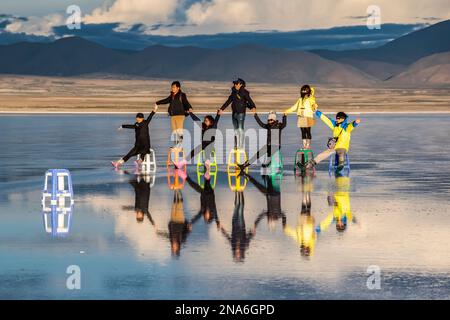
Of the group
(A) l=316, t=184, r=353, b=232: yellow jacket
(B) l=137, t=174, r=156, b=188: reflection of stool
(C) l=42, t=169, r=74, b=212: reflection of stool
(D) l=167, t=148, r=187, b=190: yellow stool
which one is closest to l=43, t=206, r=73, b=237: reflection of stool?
(C) l=42, t=169, r=74, b=212: reflection of stool

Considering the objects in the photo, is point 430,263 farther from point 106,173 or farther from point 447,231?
point 106,173

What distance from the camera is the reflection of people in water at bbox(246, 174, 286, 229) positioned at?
13297mm

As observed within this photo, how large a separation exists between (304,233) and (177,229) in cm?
157

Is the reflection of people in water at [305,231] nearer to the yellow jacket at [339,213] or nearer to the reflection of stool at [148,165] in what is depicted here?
the yellow jacket at [339,213]

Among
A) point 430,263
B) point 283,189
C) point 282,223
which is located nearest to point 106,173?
point 283,189

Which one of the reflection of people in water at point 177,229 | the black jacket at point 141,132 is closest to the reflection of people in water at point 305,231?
the reflection of people in water at point 177,229

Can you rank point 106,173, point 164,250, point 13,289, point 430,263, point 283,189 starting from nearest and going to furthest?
1. point 13,289
2. point 430,263
3. point 164,250
4. point 283,189
5. point 106,173

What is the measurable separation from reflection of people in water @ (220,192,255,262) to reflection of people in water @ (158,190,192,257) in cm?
48

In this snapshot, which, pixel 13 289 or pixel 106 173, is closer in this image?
pixel 13 289

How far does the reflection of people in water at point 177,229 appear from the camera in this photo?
11.0m
